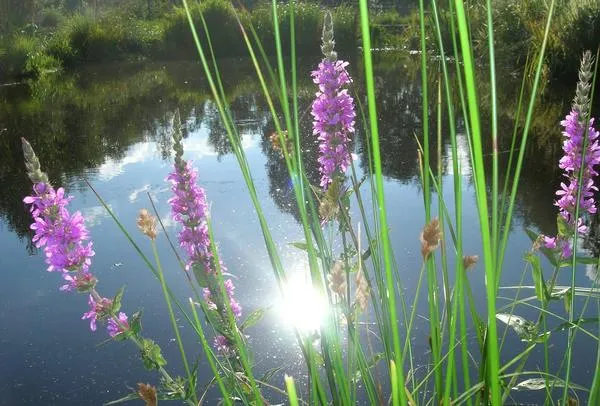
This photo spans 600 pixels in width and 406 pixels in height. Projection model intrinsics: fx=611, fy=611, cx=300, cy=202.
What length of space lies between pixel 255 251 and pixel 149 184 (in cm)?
150

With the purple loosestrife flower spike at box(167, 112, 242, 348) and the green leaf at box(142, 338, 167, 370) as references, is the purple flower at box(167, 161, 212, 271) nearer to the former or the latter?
the purple loosestrife flower spike at box(167, 112, 242, 348)

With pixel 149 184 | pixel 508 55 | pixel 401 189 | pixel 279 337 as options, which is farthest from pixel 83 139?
pixel 508 55

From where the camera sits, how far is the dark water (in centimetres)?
210

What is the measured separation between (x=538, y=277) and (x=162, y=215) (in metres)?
2.53

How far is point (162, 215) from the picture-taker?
11.5 feet

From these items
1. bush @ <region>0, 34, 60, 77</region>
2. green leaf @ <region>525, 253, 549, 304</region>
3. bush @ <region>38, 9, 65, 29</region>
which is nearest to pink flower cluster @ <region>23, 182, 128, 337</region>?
green leaf @ <region>525, 253, 549, 304</region>

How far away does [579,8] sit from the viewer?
7.31 metres

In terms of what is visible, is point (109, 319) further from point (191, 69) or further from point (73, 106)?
point (191, 69)

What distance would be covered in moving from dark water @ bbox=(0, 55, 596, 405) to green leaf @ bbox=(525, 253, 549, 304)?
0.50m

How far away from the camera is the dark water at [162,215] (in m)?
2.10

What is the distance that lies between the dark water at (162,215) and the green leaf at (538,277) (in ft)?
1.63

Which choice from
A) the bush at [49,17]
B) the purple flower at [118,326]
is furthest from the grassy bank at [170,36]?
the bush at [49,17]

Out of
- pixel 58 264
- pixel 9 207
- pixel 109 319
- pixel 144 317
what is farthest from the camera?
pixel 9 207

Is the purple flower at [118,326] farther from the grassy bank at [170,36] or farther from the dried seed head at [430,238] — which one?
the grassy bank at [170,36]
